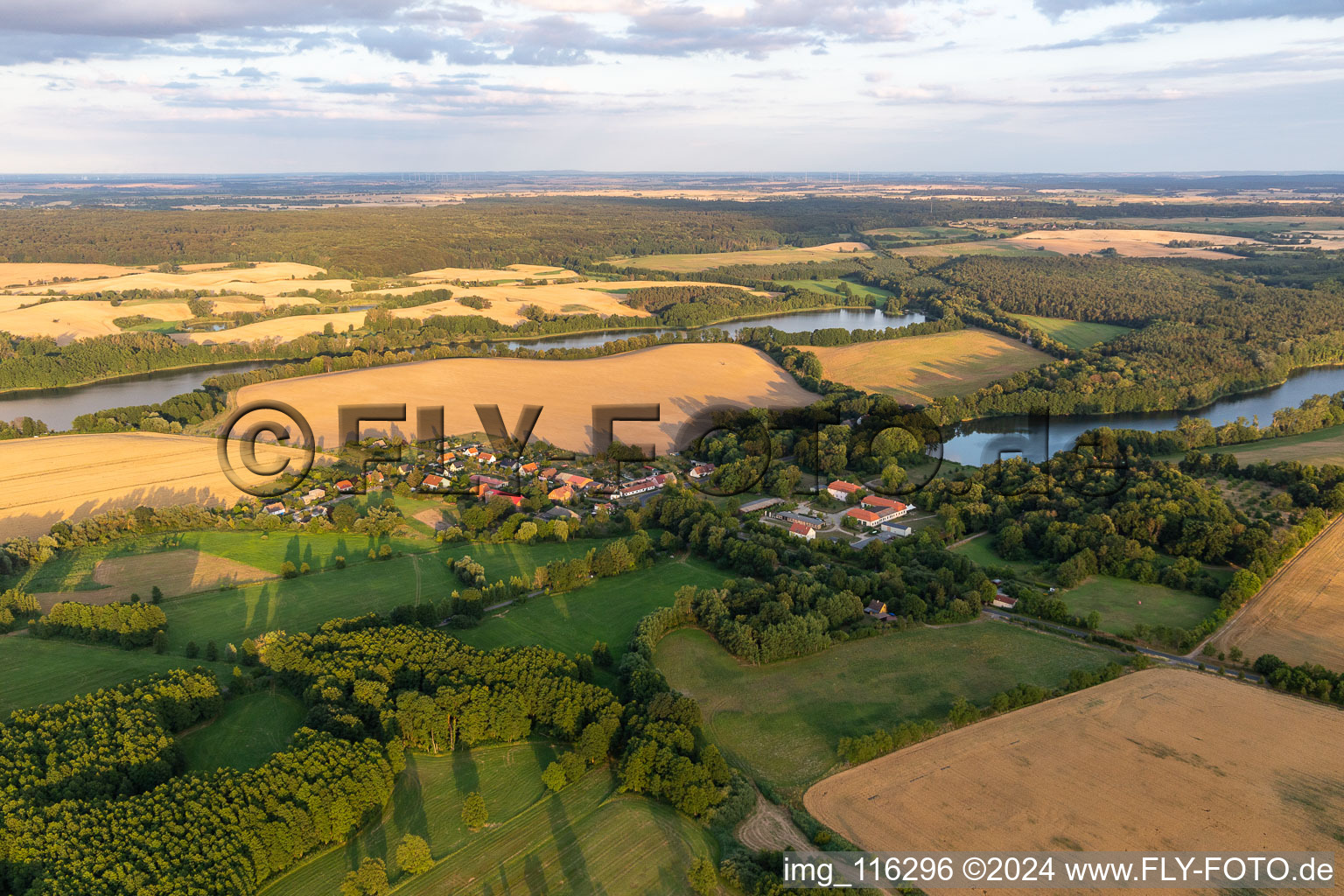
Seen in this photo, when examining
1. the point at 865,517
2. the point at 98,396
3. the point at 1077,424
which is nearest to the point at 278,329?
the point at 98,396

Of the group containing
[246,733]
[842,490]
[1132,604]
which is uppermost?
[842,490]

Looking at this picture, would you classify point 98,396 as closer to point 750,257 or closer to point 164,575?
point 164,575

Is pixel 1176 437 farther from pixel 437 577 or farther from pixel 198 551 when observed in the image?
pixel 198 551

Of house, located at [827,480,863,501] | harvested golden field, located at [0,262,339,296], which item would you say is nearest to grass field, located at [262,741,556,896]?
house, located at [827,480,863,501]

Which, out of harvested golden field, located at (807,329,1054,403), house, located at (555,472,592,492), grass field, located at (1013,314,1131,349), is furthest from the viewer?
grass field, located at (1013,314,1131,349)

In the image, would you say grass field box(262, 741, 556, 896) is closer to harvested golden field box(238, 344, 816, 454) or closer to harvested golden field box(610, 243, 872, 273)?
harvested golden field box(238, 344, 816, 454)
